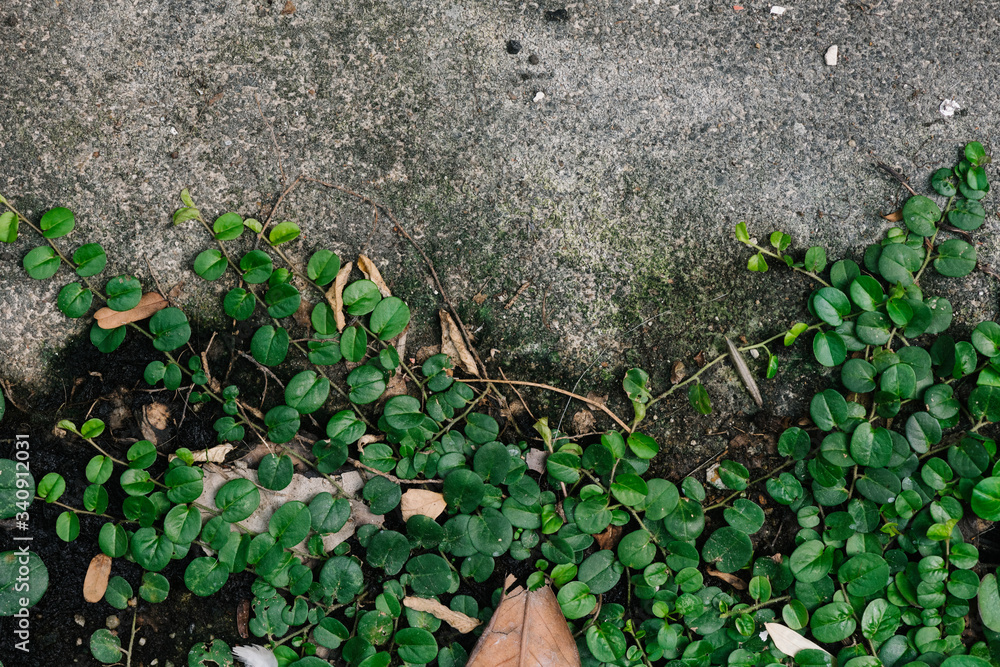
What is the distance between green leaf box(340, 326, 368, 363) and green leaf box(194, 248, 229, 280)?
411mm

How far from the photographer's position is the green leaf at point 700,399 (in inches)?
70.6

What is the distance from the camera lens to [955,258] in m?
1.80

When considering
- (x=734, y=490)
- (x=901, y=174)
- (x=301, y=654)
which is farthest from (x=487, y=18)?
(x=301, y=654)

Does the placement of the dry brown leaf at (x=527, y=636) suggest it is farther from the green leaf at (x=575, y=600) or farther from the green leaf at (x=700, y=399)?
the green leaf at (x=700, y=399)

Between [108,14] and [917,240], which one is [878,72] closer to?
[917,240]

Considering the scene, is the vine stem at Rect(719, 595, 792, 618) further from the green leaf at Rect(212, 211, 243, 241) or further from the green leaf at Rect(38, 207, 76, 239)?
the green leaf at Rect(38, 207, 76, 239)

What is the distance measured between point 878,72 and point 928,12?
9.7 inches

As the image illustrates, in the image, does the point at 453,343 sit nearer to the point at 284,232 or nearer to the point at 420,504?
the point at 420,504

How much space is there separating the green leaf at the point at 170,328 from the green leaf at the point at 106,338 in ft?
0.37

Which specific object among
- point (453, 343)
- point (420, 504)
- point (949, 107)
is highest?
point (949, 107)

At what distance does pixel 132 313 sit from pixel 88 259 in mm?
192

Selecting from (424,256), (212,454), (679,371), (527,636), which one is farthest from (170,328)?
(679,371)

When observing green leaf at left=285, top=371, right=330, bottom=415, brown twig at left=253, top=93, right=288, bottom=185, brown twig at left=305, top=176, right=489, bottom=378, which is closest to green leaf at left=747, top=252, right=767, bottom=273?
brown twig at left=305, top=176, right=489, bottom=378

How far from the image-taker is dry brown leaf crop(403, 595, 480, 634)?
1.79 meters
